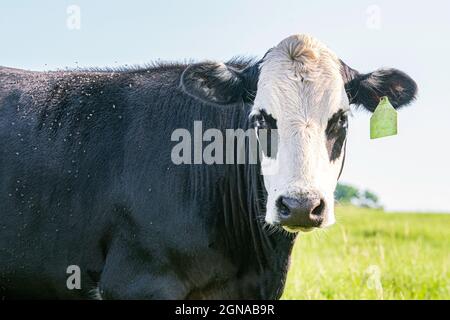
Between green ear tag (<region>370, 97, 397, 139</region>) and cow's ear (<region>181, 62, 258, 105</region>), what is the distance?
98cm

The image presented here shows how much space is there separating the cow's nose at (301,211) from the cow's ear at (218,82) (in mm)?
1165

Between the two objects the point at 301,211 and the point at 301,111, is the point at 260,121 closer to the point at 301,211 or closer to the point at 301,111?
the point at 301,111

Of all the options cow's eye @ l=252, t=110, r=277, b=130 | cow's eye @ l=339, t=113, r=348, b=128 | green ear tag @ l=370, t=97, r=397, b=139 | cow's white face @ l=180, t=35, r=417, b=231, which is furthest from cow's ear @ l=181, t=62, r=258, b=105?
green ear tag @ l=370, t=97, r=397, b=139

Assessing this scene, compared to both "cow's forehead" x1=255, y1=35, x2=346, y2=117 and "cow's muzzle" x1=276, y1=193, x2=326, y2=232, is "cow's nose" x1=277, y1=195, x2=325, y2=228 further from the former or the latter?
"cow's forehead" x1=255, y1=35, x2=346, y2=117

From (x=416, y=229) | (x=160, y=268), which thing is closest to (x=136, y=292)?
(x=160, y=268)

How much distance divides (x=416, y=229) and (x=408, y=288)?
8.74 meters

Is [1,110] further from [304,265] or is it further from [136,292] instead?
[304,265]

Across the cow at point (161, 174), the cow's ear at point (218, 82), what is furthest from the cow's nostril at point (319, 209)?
the cow's ear at point (218, 82)

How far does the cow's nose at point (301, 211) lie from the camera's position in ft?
15.2

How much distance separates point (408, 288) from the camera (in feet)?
30.3

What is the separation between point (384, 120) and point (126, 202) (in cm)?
205

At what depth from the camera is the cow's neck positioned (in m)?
5.57

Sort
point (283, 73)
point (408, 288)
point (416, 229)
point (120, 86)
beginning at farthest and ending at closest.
Answer: point (416, 229)
point (408, 288)
point (120, 86)
point (283, 73)

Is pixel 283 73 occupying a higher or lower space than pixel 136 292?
higher
